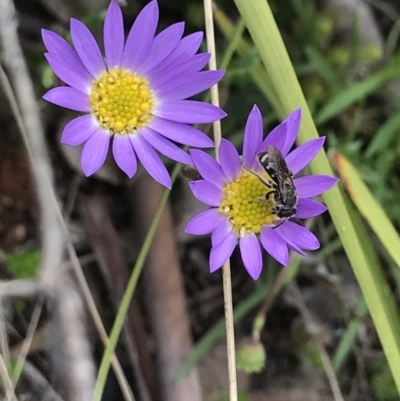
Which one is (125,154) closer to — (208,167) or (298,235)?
(208,167)

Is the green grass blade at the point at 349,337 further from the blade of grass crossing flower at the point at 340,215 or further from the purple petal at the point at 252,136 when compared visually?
the purple petal at the point at 252,136

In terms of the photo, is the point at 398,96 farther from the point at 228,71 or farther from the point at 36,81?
the point at 36,81

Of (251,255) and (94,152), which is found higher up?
(94,152)

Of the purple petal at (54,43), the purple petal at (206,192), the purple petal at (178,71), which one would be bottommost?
the purple petal at (206,192)

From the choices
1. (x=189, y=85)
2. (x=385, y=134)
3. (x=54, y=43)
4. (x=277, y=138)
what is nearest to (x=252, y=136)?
(x=277, y=138)

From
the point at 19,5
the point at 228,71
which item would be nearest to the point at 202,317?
the point at 228,71

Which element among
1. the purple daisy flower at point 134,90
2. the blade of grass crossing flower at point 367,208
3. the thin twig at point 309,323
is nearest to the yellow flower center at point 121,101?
the purple daisy flower at point 134,90
